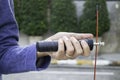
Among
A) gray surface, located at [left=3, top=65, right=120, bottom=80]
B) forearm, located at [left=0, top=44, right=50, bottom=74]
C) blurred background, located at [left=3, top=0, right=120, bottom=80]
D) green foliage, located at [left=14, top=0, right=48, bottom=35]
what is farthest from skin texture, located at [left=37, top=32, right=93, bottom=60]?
green foliage, located at [left=14, top=0, right=48, bottom=35]

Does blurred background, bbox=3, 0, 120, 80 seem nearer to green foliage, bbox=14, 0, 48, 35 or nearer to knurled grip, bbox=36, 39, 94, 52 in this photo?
green foliage, bbox=14, 0, 48, 35

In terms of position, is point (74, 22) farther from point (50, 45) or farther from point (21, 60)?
point (50, 45)

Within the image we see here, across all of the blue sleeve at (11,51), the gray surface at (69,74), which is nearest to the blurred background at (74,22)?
the gray surface at (69,74)

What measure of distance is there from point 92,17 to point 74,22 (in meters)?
0.51

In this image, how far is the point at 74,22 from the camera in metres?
11.6

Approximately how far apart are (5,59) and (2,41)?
79 millimetres

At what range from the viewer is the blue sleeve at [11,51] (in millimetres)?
1632

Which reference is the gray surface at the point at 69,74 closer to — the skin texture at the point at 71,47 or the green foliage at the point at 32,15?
the green foliage at the point at 32,15

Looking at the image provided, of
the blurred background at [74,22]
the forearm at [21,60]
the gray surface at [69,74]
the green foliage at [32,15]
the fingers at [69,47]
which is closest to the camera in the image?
the fingers at [69,47]

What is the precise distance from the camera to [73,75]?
9.27 m

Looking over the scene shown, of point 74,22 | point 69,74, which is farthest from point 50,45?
point 74,22

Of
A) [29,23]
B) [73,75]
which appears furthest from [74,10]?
[73,75]

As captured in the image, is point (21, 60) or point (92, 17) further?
point (92, 17)

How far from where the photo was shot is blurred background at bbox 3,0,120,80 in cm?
1069
